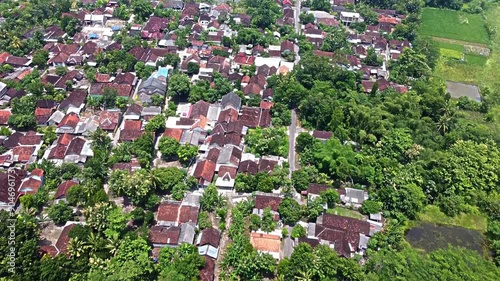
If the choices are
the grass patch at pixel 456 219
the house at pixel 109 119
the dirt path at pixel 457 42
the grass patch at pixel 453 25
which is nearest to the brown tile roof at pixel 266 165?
the grass patch at pixel 456 219

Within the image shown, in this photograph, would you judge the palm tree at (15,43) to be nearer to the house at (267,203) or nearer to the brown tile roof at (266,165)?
the brown tile roof at (266,165)

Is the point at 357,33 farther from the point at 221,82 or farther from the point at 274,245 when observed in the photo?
the point at 274,245

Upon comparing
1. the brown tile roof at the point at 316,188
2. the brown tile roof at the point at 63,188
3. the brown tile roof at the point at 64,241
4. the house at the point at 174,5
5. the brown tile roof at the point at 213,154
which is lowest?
the brown tile roof at the point at 64,241

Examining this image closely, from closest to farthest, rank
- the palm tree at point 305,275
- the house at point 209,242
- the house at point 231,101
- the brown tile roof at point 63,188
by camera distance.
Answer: the palm tree at point 305,275, the house at point 209,242, the brown tile roof at point 63,188, the house at point 231,101

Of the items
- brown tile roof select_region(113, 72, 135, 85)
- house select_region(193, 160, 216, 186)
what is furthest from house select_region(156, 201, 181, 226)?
brown tile roof select_region(113, 72, 135, 85)

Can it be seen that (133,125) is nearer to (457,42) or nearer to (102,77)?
(102,77)

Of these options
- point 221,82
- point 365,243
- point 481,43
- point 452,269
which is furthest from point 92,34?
point 481,43

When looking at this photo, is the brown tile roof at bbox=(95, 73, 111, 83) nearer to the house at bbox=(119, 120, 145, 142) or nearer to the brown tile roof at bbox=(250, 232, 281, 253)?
the house at bbox=(119, 120, 145, 142)
